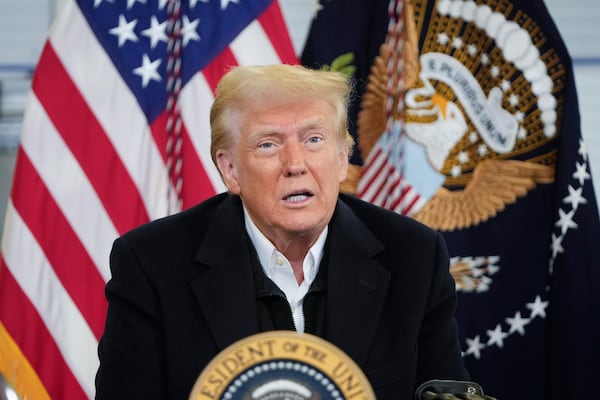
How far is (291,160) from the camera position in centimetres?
179

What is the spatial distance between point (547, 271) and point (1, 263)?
1.71 meters

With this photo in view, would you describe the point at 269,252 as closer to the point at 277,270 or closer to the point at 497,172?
the point at 277,270

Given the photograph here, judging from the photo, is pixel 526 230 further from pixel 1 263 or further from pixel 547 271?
pixel 1 263

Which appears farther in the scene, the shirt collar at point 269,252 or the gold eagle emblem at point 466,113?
the gold eagle emblem at point 466,113

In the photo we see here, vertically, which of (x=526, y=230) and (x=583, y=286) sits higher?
(x=526, y=230)

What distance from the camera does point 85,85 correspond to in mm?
2967

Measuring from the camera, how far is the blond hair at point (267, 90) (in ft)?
5.94

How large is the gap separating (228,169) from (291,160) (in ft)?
0.58

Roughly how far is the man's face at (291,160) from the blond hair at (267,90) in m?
0.02

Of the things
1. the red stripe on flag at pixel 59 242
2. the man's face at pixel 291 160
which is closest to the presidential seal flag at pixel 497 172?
the red stripe on flag at pixel 59 242

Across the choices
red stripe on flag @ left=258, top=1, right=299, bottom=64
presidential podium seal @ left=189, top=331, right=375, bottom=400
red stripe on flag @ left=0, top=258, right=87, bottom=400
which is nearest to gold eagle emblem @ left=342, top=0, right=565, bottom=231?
red stripe on flag @ left=258, top=1, right=299, bottom=64

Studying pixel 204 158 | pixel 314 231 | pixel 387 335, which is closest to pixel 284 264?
pixel 314 231

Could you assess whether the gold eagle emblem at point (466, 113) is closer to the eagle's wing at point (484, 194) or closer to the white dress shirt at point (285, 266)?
the eagle's wing at point (484, 194)

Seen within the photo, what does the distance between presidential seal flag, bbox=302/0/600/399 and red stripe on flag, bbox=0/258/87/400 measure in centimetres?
106
